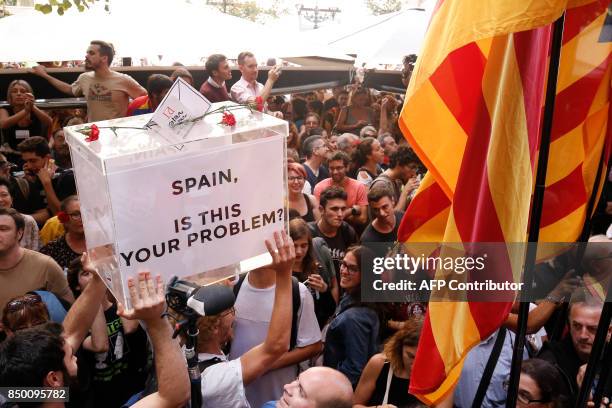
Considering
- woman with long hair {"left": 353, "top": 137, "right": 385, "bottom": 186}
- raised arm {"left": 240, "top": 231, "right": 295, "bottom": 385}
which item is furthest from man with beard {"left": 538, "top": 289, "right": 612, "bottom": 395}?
woman with long hair {"left": 353, "top": 137, "right": 385, "bottom": 186}

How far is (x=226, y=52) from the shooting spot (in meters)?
7.99

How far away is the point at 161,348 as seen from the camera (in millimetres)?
2330

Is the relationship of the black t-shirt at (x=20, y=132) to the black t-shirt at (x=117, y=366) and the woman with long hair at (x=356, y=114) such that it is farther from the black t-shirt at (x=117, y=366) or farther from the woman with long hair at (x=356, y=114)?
the woman with long hair at (x=356, y=114)

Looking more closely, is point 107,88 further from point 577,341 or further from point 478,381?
point 577,341

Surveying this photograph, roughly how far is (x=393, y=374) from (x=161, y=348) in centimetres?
135

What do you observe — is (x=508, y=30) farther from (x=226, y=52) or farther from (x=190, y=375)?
(x=226, y=52)

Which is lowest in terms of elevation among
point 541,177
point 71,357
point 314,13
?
point 71,357

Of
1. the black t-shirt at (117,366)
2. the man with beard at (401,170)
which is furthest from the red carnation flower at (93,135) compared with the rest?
the man with beard at (401,170)

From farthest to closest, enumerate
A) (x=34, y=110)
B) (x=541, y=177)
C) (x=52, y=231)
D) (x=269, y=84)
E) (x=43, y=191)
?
(x=269, y=84) < (x=34, y=110) < (x=43, y=191) < (x=52, y=231) < (x=541, y=177)

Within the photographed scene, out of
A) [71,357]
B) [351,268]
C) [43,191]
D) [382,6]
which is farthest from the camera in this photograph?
[382,6]

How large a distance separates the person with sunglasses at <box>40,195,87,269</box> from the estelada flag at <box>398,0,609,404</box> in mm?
2836

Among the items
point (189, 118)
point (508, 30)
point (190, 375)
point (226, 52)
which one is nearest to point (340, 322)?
point (190, 375)

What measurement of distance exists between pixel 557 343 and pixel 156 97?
3395 mm

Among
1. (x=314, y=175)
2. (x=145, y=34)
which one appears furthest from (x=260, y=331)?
(x=145, y=34)
